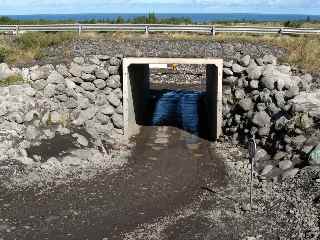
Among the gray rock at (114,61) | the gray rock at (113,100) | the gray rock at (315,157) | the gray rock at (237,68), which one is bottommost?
the gray rock at (315,157)

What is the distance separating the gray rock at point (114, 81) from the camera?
1339 inches

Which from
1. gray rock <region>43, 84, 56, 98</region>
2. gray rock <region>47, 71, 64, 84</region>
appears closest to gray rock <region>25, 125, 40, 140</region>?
gray rock <region>43, 84, 56, 98</region>

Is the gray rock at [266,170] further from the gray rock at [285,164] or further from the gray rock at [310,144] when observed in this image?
the gray rock at [310,144]

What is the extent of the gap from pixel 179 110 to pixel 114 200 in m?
22.2

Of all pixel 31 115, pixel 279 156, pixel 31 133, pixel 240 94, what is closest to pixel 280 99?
pixel 240 94

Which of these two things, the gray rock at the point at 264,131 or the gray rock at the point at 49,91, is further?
the gray rock at the point at 49,91

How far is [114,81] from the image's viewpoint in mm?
34062

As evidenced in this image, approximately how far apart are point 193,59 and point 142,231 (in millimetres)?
16207

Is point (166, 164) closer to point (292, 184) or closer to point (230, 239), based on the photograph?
point (292, 184)

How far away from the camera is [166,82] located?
196ft

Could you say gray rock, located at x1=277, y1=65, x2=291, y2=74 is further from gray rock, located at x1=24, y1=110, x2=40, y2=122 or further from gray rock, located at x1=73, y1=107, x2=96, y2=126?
gray rock, located at x1=24, y1=110, x2=40, y2=122

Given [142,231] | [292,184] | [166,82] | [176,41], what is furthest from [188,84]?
[142,231]

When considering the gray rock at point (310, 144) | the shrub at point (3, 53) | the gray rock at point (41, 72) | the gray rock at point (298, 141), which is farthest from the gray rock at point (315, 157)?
the shrub at point (3, 53)

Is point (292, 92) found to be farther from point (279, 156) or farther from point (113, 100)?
point (113, 100)
